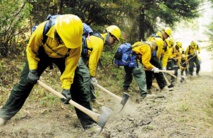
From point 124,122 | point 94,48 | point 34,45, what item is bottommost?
point 124,122

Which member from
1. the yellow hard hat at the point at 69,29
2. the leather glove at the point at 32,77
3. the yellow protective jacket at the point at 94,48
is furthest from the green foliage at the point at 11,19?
the yellow hard hat at the point at 69,29

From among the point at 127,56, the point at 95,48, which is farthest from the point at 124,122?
the point at 127,56

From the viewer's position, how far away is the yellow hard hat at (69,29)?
4.01 metres

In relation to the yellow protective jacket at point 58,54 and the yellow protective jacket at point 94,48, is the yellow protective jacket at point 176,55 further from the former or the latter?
the yellow protective jacket at point 58,54

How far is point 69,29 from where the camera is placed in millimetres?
4004

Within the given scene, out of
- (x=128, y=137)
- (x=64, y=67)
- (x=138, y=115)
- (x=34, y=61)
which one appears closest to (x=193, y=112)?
(x=138, y=115)

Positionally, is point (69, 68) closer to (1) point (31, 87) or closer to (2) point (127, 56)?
(1) point (31, 87)

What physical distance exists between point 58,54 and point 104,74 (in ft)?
20.2

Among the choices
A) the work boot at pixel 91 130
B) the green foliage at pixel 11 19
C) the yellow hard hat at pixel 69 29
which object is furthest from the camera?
the green foliage at pixel 11 19

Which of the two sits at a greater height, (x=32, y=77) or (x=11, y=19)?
(x=11, y=19)

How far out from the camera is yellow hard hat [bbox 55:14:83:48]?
4.01 meters

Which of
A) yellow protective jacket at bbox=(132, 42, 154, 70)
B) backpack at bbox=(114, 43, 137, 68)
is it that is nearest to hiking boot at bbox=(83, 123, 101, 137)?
backpack at bbox=(114, 43, 137, 68)

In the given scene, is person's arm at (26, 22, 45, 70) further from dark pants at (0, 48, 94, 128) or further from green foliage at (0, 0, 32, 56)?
green foliage at (0, 0, 32, 56)

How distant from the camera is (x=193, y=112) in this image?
5480 millimetres
